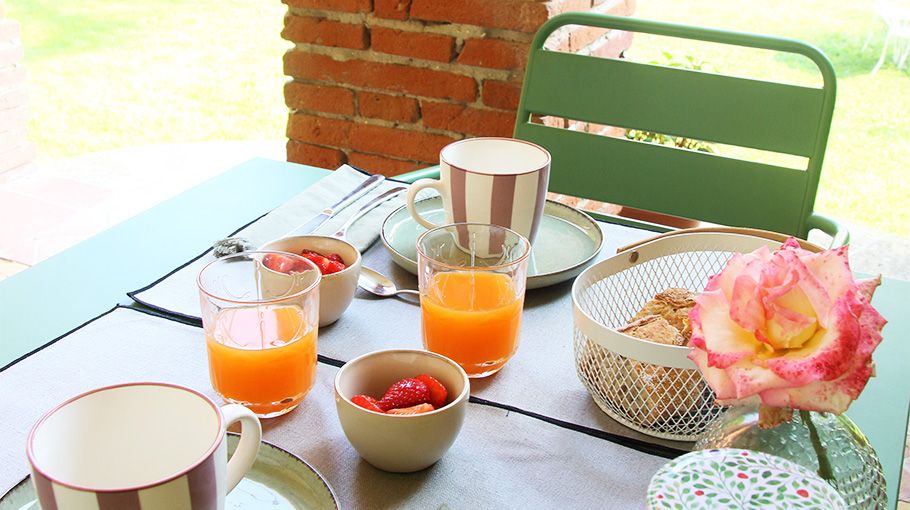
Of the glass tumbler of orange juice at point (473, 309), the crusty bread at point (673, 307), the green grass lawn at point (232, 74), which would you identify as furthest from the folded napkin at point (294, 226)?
the green grass lawn at point (232, 74)

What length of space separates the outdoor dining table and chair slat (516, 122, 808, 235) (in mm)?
283

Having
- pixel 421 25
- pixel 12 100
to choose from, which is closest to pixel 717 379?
pixel 421 25

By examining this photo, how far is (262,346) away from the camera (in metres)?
0.74

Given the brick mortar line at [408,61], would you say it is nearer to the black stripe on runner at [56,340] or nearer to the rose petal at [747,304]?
the black stripe on runner at [56,340]

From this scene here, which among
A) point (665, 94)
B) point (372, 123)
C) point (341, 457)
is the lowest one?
point (372, 123)

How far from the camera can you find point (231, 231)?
3.66ft

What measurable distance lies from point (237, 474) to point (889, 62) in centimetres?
466

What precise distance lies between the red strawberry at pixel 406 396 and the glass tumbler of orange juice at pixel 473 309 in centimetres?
12

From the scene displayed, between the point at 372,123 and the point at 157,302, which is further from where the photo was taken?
the point at 372,123

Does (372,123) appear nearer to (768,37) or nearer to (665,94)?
(665,94)

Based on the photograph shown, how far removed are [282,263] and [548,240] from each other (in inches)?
15.1

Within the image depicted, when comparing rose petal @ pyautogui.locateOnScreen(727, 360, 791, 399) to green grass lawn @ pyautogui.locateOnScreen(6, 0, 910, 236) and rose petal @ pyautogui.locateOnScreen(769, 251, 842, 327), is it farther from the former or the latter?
green grass lawn @ pyautogui.locateOnScreen(6, 0, 910, 236)

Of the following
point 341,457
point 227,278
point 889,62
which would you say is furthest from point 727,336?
point 889,62

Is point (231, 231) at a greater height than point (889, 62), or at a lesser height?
greater
